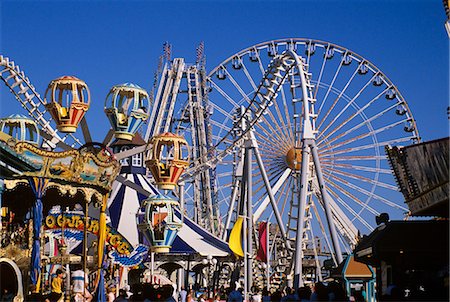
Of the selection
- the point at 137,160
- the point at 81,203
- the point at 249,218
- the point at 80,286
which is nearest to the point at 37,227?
the point at 80,286

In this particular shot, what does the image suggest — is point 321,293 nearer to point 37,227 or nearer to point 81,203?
point 37,227

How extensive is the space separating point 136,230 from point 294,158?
9.72 m

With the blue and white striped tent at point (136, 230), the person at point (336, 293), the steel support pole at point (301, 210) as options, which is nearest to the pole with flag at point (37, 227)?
the steel support pole at point (301, 210)

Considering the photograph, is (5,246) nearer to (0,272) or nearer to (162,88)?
(0,272)

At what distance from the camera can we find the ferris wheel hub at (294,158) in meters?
36.0

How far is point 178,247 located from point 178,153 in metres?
6.34

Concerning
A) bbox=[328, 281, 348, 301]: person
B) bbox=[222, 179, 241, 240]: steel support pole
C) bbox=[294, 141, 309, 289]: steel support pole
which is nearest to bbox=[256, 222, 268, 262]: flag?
bbox=[294, 141, 309, 289]: steel support pole

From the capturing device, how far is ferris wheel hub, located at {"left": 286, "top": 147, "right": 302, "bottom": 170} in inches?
1416

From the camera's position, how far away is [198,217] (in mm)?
40688

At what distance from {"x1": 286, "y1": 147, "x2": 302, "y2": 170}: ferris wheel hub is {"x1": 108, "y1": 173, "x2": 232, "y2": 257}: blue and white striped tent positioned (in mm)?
7778

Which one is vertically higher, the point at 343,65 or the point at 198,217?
the point at 343,65

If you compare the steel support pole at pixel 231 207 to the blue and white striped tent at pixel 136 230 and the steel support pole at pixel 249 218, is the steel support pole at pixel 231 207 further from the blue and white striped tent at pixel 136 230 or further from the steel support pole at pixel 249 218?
the steel support pole at pixel 249 218

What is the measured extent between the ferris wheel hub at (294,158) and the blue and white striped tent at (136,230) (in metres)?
7.78

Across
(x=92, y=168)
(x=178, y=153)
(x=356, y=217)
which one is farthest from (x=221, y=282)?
(x=92, y=168)
